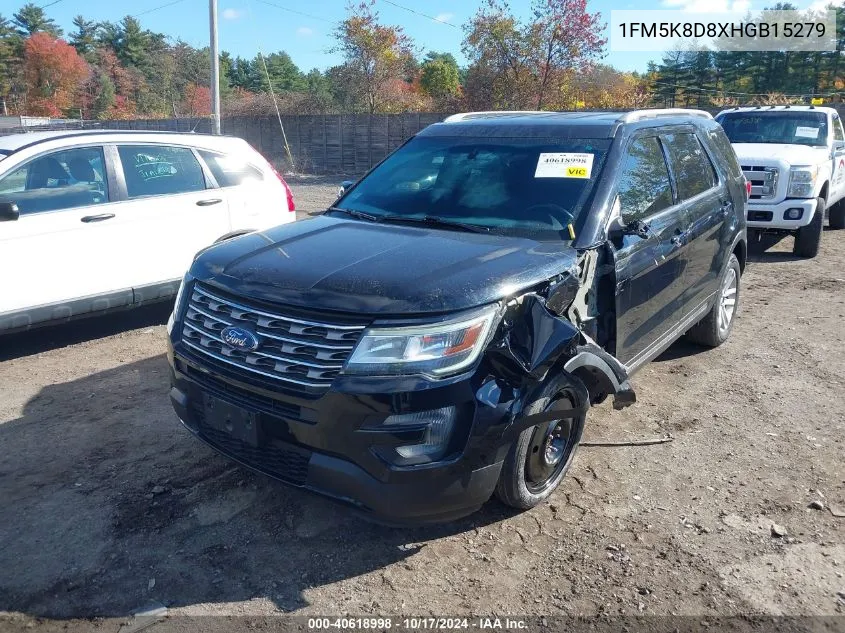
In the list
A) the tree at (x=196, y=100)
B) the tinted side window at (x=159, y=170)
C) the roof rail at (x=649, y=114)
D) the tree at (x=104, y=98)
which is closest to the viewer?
the roof rail at (x=649, y=114)

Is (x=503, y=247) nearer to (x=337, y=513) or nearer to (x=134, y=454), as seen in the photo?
(x=337, y=513)

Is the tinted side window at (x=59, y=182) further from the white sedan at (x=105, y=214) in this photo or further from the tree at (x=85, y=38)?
the tree at (x=85, y=38)

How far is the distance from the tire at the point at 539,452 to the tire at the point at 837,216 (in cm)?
1119

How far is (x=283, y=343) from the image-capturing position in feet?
9.57

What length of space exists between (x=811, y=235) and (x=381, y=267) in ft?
28.5

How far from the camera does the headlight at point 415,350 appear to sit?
2.75 m

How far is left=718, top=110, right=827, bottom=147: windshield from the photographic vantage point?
34.2 feet

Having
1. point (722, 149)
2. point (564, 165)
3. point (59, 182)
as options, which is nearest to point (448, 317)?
point (564, 165)

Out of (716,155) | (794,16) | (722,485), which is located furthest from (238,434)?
(794,16)

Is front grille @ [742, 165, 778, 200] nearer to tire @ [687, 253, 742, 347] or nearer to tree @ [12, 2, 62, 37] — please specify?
tire @ [687, 253, 742, 347]

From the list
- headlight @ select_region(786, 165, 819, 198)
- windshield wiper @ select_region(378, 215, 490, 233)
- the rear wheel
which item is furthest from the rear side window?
the rear wheel

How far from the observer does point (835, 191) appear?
35.6ft

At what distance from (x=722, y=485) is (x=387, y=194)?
2543 millimetres

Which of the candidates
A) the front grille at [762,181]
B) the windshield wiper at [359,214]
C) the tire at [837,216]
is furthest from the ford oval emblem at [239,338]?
the tire at [837,216]
